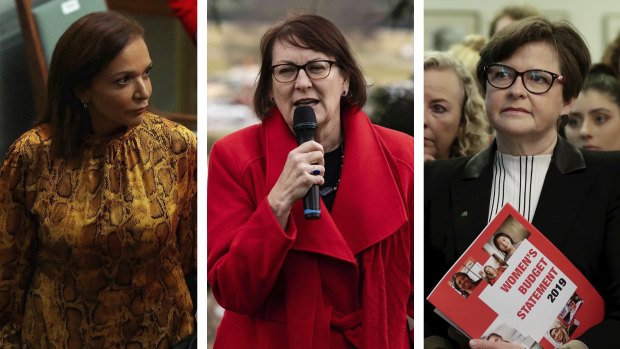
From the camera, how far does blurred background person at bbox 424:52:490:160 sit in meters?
4.54

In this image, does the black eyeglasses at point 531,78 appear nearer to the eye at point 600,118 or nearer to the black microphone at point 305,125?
the eye at point 600,118

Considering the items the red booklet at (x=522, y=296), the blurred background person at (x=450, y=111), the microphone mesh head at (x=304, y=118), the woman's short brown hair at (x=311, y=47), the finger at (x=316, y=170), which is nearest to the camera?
the finger at (x=316, y=170)

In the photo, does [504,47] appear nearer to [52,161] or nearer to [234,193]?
[234,193]

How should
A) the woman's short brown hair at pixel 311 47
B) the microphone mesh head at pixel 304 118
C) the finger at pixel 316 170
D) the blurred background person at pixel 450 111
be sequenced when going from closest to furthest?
the finger at pixel 316 170 < the microphone mesh head at pixel 304 118 < the woman's short brown hair at pixel 311 47 < the blurred background person at pixel 450 111

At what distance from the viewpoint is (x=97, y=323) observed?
440 centimetres

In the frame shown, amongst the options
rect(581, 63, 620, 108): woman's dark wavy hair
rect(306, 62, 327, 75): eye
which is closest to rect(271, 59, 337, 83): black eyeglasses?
rect(306, 62, 327, 75): eye

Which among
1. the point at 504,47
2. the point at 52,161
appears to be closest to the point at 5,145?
the point at 52,161

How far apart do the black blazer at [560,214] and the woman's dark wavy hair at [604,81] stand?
0.26 m

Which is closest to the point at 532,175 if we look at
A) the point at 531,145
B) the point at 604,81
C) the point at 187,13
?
the point at 531,145

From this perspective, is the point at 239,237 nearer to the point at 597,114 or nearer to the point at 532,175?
the point at 532,175

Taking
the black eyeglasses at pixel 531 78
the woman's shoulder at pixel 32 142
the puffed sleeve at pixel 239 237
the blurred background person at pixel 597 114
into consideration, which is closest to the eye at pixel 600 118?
the blurred background person at pixel 597 114

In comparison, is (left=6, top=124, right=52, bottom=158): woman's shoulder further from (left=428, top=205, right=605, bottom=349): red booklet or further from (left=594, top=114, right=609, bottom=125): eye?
(left=594, top=114, right=609, bottom=125): eye

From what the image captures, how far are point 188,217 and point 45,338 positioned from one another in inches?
29.4

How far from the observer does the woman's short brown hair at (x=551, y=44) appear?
4492 mm
